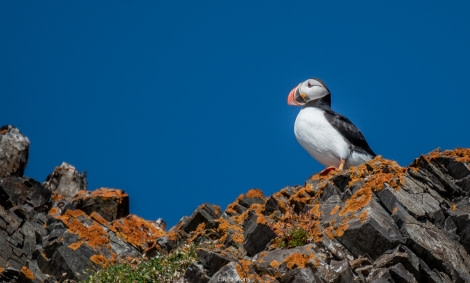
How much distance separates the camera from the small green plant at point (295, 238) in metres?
14.2

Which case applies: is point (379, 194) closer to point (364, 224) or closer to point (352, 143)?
point (364, 224)

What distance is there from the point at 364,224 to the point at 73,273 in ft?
21.1

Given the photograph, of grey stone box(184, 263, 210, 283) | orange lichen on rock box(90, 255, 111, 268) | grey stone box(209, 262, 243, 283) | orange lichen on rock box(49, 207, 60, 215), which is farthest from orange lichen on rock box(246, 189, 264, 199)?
grey stone box(209, 262, 243, 283)

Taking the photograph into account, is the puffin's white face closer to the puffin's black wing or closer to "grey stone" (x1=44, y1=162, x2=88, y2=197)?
the puffin's black wing

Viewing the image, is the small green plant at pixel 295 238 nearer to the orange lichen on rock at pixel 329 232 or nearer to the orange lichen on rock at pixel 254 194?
the orange lichen on rock at pixel 329 232

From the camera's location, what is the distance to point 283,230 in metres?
14.6

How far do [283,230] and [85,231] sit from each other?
598cm

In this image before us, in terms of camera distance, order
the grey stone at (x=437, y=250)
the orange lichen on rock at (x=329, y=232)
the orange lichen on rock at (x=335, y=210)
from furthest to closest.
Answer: the orange lichen on rock at (x=335, y=210) → the orange lichen on rock at (x=329, y=232) → the grey stone at (x=437, y=250)

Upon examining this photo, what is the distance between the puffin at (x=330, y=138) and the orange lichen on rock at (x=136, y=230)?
4.18m

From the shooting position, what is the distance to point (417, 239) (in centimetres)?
1384

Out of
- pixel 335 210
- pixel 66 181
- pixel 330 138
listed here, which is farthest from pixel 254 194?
pixel 66 181

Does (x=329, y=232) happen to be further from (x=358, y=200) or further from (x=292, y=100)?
(x=292, y=100)

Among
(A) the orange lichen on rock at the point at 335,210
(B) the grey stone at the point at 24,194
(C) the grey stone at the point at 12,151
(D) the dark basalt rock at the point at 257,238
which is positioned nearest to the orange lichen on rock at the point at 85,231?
(B) the grey stone at the point at 24,194

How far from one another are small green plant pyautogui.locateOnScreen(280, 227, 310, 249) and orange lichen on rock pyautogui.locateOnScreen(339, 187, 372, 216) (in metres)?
0.87
